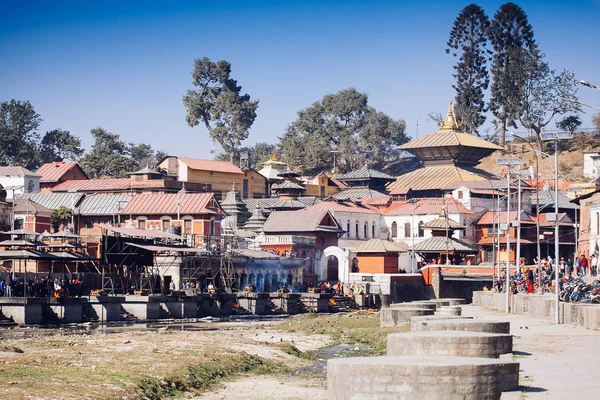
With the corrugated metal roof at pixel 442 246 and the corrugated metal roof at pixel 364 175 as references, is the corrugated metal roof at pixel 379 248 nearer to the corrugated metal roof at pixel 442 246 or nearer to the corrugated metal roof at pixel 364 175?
the corrugated metal roof at pixel 442 246

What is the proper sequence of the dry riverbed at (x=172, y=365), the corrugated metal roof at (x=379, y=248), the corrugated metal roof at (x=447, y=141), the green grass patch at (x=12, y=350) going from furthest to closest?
the corrugated metal roof at (x=447, y=141) → the corrugated metal roof at (x=379, y=248) → the green grass patch at (x=12, y=350) → the dry riverbed at (x=172, y=365)

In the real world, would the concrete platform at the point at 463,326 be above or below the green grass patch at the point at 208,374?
above

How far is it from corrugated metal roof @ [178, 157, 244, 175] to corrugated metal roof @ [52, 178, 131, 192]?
30.3 feet

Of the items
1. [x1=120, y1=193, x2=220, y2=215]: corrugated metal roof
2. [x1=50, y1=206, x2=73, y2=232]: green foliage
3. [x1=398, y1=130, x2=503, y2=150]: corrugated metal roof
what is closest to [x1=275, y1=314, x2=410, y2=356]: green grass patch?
[x1=120, y1=193, x2=220, y2=215]: corrugated metal roof

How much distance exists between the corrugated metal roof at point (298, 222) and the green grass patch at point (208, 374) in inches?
2879

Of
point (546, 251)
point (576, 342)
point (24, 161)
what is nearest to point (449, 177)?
point (546, 251)

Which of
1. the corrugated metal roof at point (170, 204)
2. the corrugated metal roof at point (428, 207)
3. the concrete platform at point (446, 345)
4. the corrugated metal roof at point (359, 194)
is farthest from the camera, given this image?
the corrugated metal roof at point (359, 194)

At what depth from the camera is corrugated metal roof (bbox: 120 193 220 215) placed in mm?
112312

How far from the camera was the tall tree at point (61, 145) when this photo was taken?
17662cm

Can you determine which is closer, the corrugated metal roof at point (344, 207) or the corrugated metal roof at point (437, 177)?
the corrugated metal roof at point (344, 207)

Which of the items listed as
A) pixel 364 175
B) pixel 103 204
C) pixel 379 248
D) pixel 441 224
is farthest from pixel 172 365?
pixel 364 175

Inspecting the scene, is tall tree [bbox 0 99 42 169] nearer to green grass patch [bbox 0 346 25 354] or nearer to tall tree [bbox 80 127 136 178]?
tall tree [bbox 80 127 136 178]

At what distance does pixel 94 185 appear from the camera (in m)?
132

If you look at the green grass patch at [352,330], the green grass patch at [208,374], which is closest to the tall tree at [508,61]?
the green grass patch at [352,330]
